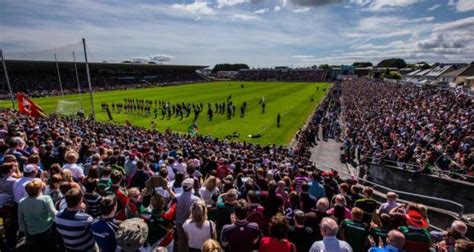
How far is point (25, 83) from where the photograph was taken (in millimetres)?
63219

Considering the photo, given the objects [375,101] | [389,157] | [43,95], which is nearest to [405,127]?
[389,157]

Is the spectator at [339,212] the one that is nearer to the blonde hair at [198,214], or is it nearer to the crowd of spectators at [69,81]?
the blonde hair at [198,214]

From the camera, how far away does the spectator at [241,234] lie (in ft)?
14.0

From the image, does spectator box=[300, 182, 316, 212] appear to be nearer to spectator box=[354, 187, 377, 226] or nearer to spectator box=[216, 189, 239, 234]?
spectator box=[354, 187, 377, 226]

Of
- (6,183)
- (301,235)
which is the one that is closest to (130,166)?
(6,183)

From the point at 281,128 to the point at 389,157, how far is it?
13.6m

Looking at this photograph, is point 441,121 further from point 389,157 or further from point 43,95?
point 43,95

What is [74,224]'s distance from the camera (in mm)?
4184

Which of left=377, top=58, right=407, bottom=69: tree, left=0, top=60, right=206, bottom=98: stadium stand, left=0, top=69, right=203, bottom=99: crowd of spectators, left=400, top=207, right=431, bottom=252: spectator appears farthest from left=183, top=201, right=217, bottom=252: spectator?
left=377, top=58, right=407, bottom=69: tree

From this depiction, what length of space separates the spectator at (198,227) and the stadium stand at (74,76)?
210 feet

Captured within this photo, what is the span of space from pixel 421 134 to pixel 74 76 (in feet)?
256

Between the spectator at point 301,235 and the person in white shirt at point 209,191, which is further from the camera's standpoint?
the person in white shirt at point 209,191

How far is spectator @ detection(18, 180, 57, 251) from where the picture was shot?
458cm

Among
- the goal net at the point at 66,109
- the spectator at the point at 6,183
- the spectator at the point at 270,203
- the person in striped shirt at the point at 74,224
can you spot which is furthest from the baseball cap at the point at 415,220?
the goal net at the point at 66,109
